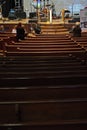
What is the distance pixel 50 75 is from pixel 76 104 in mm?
976

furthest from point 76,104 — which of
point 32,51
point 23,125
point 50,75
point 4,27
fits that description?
point 4,27

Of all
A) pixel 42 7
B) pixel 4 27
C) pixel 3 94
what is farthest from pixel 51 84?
pixel 42 7

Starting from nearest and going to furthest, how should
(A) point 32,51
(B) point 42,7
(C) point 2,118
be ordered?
1. (C) point 2,118
2. (A) point 32,51
3. (B) point 42,7

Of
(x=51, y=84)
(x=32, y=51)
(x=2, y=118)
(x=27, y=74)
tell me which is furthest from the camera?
(x=32, y=51)

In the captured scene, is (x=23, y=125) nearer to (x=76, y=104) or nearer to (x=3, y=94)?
(x=76, y=104)

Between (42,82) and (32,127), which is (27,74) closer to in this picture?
(42,82)

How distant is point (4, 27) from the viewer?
Answer: 1844 cm

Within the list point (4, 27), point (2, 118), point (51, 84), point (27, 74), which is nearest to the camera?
point (2, 118)

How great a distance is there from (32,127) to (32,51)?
374cm

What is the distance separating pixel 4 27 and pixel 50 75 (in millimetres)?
15397

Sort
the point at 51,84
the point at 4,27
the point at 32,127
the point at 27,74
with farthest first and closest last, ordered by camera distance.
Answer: the point at 4,27, the point at 27,74, the point at 51,84, the point at 32,127

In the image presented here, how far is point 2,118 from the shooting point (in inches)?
90.7

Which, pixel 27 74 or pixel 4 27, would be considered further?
pixel 4 27

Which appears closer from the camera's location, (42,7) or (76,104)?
(76,104)
